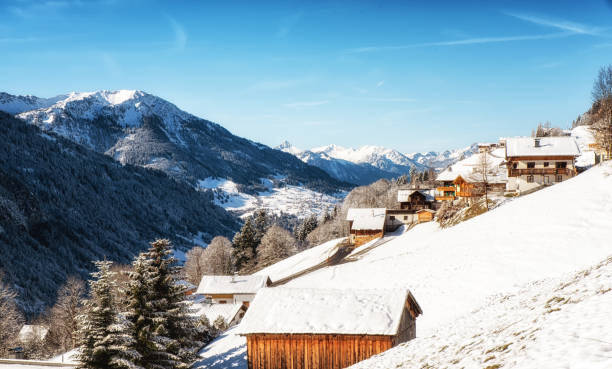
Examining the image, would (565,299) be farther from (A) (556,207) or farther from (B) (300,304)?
(A) (556,207)

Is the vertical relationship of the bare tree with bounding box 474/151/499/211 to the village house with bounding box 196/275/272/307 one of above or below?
above

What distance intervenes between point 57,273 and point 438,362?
155190 millimetres

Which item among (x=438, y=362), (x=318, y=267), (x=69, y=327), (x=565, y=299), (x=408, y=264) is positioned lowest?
(x=69, y=327)

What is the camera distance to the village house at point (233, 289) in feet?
208

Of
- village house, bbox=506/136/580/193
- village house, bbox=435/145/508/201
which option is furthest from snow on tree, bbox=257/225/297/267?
village house, bbox=506/136/580/193

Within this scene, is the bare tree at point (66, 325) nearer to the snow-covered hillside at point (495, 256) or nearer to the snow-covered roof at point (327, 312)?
the snow-covered hillside at point (495, 256)

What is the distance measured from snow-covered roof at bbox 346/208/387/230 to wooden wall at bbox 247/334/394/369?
54.5m

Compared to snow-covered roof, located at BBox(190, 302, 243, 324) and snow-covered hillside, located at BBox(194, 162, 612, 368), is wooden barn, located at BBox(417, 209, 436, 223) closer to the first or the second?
snow-covered hillside, located at BBox(194, 162, 612, 368)

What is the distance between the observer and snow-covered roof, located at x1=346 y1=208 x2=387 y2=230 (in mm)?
77188

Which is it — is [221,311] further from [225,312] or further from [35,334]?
[35,334]

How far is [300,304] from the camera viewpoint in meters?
24.5

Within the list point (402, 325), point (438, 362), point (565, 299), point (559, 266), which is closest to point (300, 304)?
point (402, 325)

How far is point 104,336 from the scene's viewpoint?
904 inches

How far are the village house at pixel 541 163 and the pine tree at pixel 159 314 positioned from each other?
2022 inches
